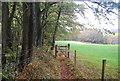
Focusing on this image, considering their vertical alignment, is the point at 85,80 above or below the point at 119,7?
below

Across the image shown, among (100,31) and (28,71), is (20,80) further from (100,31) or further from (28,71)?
(100,31)

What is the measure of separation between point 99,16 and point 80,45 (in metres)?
22.2

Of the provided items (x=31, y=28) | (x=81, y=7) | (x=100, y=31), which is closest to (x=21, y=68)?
(x=31, y=28)

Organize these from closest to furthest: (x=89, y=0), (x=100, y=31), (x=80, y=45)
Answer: (x=89, y=0), (x=100, y=31), (x=80, y=45)

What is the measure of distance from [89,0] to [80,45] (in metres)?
22.5

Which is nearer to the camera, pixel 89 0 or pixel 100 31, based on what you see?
pixel 89 0

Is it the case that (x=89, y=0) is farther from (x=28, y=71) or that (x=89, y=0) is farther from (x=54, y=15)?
(x=54, y=15)

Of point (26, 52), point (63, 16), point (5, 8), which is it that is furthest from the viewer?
point (63, 16)

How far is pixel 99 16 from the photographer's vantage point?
5.05 meters

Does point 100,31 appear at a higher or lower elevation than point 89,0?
lower

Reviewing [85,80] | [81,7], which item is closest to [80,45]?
[81,7]

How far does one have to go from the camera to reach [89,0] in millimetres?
4918

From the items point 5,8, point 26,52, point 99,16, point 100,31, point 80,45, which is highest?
point 5,8

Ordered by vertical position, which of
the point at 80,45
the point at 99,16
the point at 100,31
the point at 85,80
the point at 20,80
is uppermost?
the point at 99,16
